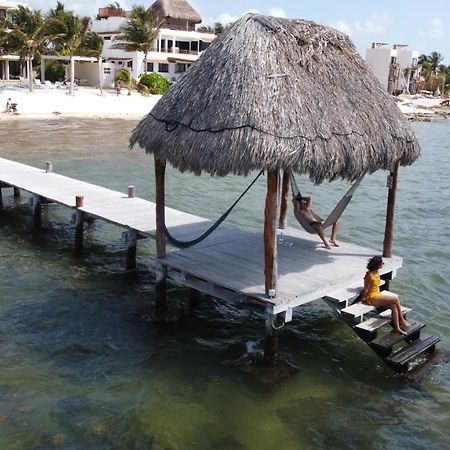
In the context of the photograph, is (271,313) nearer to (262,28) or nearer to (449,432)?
(449,432)

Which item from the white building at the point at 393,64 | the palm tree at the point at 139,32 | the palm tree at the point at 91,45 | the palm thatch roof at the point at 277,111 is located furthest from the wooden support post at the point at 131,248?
the white building at the point at 393,64

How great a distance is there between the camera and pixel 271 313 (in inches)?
287

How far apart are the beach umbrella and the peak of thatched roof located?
56.1 meters

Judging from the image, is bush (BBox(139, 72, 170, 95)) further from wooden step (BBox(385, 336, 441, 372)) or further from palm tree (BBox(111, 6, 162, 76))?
wooden step (BBox(385, 336, 441, 372))

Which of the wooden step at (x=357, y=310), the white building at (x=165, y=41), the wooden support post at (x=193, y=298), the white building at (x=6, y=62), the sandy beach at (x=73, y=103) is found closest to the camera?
the wooden step at (x=357, y=310)

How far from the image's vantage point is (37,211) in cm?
1374

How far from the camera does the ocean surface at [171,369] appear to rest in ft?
21.5

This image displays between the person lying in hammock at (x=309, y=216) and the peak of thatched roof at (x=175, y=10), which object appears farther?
the peak of thatched roof at (x=175, y=10)

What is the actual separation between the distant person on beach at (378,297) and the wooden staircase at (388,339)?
0.26 feet

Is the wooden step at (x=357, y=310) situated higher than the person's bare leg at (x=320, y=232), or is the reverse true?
the person's bare leg at (x=320, y=232)

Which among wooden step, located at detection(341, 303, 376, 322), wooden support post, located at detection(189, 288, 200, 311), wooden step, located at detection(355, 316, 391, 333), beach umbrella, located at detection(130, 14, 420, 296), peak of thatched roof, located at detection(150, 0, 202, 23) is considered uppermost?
peak of thatched roof, located at detection(150, 0, 202, 23)

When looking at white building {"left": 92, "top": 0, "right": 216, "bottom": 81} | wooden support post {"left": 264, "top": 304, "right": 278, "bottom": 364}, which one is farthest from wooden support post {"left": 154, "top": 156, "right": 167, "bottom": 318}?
white building {"left": 92, "top": 0, "right": 216, "bottom": 81}

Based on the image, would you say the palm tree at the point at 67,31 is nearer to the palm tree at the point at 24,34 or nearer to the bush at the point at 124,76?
the palm tree at the point at 24,34

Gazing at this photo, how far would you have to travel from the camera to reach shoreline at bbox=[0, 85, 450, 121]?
37.7 meters
